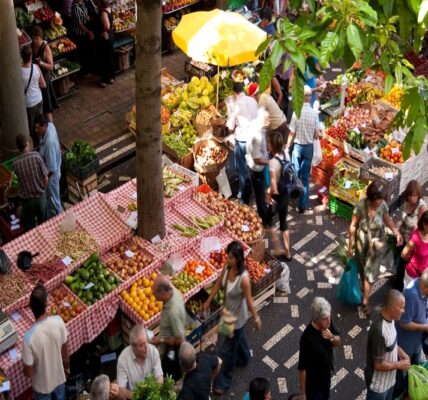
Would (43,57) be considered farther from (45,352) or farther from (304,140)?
(45,352)

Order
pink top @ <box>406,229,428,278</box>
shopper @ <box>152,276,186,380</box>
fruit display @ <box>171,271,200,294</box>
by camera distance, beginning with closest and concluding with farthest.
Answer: shopper @ <box>152,276,186,380</box>, pink top @ <box>406,229,428,278</box>, fruit display @ <box>171,271,200,294</box>

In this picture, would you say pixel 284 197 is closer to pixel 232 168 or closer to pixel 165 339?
pixel 232 168

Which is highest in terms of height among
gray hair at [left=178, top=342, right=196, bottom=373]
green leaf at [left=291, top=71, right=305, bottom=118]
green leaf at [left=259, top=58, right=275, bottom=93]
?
green leaf at [left=259, top=58, right=275, bottom=93]

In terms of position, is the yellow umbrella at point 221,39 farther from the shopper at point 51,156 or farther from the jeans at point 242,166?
the shopper at point 51,156

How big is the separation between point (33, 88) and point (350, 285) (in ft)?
18.3

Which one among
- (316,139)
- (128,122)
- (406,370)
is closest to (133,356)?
(406,370)

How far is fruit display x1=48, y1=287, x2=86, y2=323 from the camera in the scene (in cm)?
792

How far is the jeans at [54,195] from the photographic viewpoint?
9719 millimetres

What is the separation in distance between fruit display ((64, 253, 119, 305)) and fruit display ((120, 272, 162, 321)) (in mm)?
200

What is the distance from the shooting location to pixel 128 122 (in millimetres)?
12125

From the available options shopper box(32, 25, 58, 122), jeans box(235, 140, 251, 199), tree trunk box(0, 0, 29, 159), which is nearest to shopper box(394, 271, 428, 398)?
jeans box(235, 140, 251, 199)

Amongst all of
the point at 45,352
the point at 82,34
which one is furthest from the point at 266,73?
the point at 82,34

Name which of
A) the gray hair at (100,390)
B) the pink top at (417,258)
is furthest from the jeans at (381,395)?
the gray hair at (100,390)

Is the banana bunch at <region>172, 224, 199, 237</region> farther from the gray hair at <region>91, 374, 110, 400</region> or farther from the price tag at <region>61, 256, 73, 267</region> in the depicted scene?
the gray hair at <region>91, 374, 110, 400</region>
